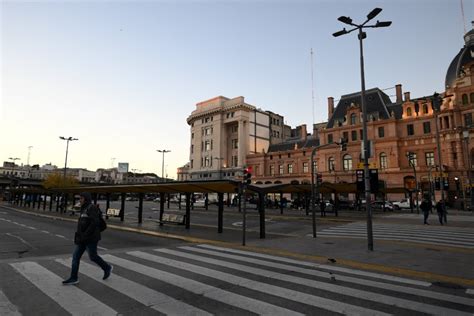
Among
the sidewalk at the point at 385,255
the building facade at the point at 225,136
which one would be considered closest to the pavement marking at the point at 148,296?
the sidewalk at the point at 385,255

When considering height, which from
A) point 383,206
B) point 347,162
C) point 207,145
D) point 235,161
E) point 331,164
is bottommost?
point 383,206

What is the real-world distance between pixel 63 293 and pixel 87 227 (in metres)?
1.38

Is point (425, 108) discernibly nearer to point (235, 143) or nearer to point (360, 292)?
point (235, 143)

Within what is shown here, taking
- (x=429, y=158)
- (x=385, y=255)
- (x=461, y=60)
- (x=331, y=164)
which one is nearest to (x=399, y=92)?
(x=461, y=60)

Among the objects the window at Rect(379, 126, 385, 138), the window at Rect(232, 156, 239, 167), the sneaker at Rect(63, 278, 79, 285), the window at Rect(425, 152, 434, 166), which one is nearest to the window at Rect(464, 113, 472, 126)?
the window at Rect(425, 152, 434, 166)

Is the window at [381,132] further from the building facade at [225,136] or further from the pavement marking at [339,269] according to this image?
the pavement marking at [339,269]

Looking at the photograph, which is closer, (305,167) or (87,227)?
(87,227)

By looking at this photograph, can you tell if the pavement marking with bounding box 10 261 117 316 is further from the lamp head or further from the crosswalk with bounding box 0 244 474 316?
the lamp head

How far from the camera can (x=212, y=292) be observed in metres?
6.30

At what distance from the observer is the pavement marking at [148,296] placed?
529 cm

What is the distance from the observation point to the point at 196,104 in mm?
91500

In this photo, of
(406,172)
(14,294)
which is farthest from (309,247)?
(406,172)

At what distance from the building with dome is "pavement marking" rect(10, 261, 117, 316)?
1767 inches

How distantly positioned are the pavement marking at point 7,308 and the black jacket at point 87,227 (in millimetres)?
1543
